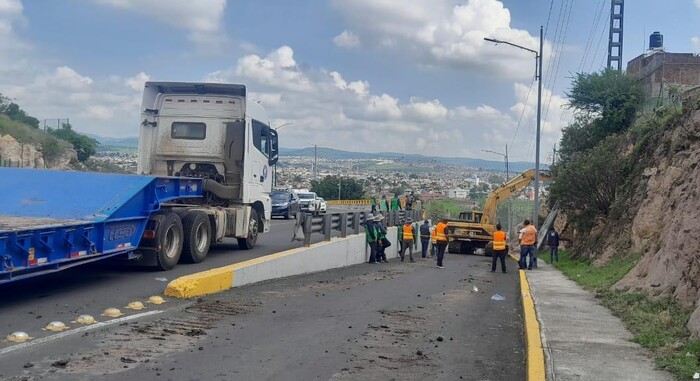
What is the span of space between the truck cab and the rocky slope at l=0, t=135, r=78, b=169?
2232 centimetres

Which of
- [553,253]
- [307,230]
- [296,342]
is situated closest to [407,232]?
[553,253]

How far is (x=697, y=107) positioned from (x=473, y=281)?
6700mm

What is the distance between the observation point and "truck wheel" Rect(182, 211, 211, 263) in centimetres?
1461

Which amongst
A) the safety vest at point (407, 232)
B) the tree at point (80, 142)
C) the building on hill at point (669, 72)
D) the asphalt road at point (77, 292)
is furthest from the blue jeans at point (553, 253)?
the tree at point (80, 142)

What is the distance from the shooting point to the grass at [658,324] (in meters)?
7.24

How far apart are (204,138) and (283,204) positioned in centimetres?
2023

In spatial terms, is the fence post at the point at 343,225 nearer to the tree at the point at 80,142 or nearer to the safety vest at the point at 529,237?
the safety vest at the point at 529,237

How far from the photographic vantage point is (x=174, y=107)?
55.9 feet

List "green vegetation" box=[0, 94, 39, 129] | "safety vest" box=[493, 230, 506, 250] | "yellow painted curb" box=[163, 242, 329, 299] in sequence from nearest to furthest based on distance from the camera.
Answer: "yellow painted curb" box=[163, 242, 329, 299] → "safety vest" box=[493, 230, 506, 250] → "green vegetation" box=[0, 94, 39, 129]

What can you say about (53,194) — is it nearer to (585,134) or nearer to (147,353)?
(147,353)

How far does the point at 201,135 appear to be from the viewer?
55.5 feet

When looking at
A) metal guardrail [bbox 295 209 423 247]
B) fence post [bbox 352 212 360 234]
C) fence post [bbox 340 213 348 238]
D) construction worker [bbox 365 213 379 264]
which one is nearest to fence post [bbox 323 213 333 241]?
metal guardrail [bbox 295 209 423 247]

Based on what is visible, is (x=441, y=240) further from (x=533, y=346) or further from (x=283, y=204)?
(x=533, y=346)

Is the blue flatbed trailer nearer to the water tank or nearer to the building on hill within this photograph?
the building on hill
